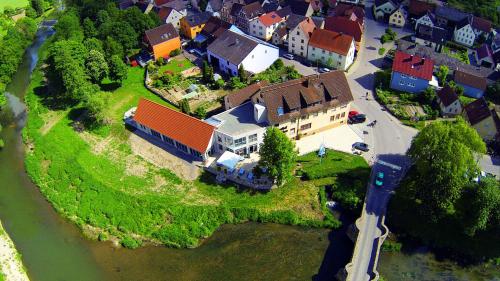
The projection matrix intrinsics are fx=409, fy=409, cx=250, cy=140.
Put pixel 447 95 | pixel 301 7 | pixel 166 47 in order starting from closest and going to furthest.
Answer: pixel 447 95, pixel 166 47, pixel 301 7

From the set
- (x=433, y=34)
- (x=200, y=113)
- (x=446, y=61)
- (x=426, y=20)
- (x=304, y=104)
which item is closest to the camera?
(x=304, y=104)

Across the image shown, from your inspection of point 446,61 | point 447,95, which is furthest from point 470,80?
point 447,95

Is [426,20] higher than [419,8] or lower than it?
lower

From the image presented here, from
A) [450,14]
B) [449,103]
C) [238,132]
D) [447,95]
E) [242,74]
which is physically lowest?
[238,132]

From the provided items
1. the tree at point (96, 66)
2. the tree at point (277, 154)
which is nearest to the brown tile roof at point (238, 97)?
the tree at point (277, 154)

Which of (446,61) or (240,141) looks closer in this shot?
(240,141)

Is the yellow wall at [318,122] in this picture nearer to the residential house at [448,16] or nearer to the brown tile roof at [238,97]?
the brown tile roof at [238,97]

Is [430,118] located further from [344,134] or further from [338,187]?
[338,187]

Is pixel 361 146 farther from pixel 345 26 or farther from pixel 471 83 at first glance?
pixel 345 26

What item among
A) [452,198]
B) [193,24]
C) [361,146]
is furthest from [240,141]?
[193,24]
